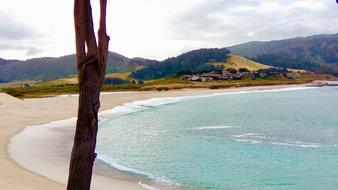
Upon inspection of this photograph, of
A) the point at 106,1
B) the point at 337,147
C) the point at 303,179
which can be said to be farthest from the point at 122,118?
the point at 106,1

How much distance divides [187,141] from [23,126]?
15.0m

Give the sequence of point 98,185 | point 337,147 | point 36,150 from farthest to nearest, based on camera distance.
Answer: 1. point 337,147
2. point 36,150
3. point 98,185

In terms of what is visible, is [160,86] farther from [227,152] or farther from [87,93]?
[87,93]

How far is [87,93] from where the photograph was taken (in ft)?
22.2

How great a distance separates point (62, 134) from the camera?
33.6 meters

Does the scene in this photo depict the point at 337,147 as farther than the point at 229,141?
No

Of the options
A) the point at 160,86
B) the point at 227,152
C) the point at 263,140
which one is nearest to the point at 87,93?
the point at 227,152

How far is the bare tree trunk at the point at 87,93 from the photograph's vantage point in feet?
22.0

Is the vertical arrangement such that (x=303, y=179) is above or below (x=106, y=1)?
below

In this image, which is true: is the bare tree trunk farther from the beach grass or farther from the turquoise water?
the beach grass

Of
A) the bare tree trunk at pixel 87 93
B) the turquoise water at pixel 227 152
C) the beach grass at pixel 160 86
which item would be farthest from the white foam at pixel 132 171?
the beach grass at pixel 160 86

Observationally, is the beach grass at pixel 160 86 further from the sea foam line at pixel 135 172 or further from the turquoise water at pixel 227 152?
the sea foam line at pixel 135 172

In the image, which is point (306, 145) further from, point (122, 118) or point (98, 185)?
point (122, 118)

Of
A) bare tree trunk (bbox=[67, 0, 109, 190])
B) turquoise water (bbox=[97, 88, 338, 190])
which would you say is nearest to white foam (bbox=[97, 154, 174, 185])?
turquoise water (bbox=[97, 88, 338, 190])
